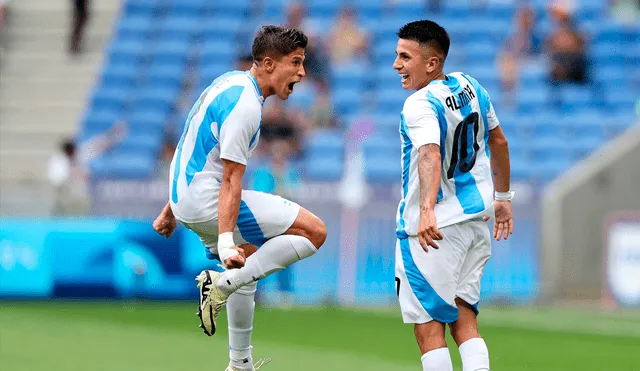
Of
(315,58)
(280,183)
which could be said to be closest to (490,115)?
(280,183)

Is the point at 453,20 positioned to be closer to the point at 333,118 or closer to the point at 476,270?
the point at 333,118

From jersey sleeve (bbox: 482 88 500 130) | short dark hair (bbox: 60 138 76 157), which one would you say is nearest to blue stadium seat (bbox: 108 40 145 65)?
short dark hair (bbox: 60 138 76 157)

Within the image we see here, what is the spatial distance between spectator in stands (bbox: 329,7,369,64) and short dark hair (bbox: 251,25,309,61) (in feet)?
45.1

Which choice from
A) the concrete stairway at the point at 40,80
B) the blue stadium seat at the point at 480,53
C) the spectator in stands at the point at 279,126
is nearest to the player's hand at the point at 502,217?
the spectator in stands at the point at 279,126

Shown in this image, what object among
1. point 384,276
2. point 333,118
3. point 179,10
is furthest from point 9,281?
point 179,10

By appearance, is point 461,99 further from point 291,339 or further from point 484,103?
point 291,339

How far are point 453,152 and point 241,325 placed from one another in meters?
1.96

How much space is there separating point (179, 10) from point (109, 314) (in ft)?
34.1

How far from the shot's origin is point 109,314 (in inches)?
561

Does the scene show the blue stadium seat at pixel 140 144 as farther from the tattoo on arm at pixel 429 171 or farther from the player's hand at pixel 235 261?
the tattoo on arm at pixel 429 171

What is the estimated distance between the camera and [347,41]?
21359 mm

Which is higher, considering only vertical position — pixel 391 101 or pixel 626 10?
pixel 626 10

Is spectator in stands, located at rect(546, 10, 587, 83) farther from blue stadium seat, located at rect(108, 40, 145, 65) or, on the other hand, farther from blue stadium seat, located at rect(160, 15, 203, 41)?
blue stadium seat, located at rect(108, 40, 145, 65)

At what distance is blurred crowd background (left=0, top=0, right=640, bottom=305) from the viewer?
16.1 meters
